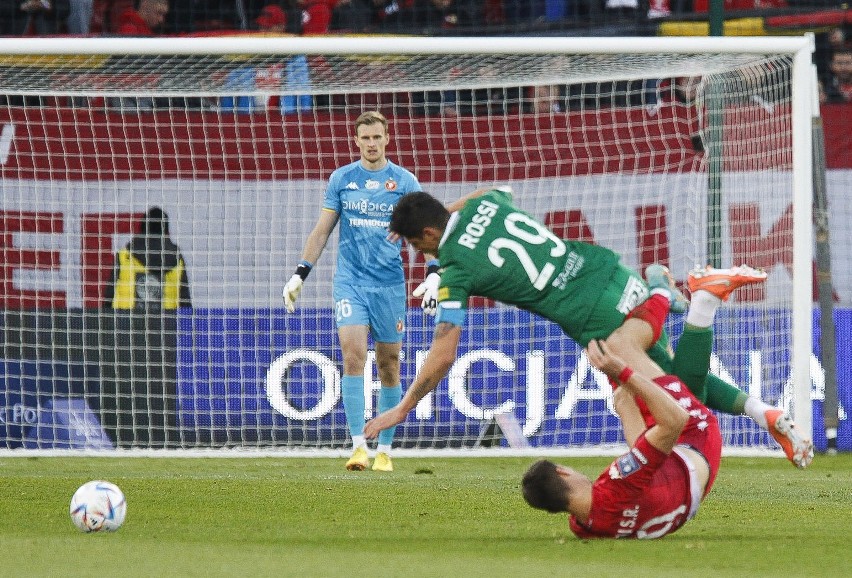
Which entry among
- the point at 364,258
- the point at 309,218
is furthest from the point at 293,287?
the point at 309,218

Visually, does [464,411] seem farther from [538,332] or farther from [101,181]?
[101,181]

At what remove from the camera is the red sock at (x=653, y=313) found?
6895mm

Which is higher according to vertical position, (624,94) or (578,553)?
(624,94)

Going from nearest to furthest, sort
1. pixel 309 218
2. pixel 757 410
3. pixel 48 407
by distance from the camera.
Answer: pixel 757 410, pixel 48 407, pixel 309 218

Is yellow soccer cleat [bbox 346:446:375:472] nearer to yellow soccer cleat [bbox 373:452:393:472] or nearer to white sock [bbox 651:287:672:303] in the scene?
yellow soccer cleat [bbox 373:452:393:472]

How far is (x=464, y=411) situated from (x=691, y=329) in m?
4.82

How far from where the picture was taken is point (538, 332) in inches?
466

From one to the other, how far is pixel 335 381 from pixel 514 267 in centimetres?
534

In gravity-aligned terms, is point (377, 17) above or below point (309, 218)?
above

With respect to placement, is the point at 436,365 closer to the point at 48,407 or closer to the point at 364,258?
the point at 364,258

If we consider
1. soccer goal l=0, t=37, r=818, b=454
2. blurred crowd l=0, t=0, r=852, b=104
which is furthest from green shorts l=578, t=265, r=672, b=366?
Result: blurred crowd l=0, t=0, r=852, b=104

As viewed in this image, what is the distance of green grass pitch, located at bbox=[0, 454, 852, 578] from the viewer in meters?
5.44

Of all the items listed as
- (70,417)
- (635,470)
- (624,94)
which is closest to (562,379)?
(624,94)

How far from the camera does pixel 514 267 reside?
660 centimetres
